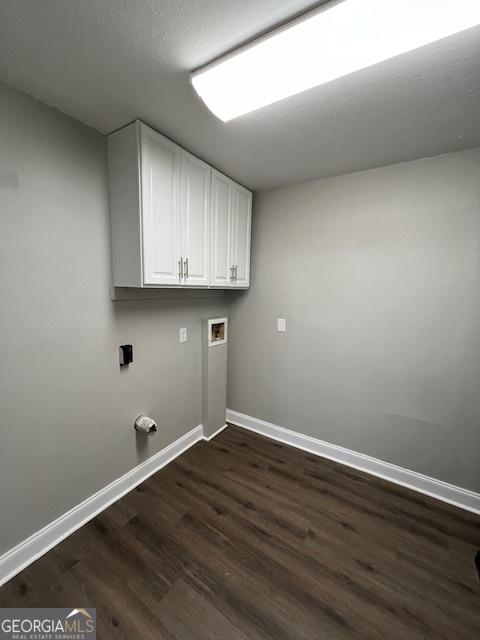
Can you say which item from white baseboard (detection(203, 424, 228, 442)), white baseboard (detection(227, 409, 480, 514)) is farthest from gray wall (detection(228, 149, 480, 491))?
white baseboard (detection(203, 424, 228, 442))

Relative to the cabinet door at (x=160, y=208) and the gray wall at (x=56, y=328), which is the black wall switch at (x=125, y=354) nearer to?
the gray wall at (x=56, y=328)

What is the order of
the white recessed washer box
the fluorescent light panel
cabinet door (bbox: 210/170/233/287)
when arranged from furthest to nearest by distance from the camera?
the white recessed washer box
cabinet door (bbox: 210/170/233/287)
the fluorescent light panel

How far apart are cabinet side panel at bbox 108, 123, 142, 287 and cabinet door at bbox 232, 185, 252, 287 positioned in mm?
921

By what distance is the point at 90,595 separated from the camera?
1.20 meters

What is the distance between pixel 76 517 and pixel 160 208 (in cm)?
197

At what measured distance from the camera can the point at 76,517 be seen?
1542 mm

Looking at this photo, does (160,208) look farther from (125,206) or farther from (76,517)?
(76,517)

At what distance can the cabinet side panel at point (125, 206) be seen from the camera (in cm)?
143

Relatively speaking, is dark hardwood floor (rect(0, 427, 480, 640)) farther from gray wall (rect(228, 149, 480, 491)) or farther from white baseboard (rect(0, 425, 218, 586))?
gray wall (rect(228, 149, 480, 491))

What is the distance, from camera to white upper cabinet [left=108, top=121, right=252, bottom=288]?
4.73 feet
